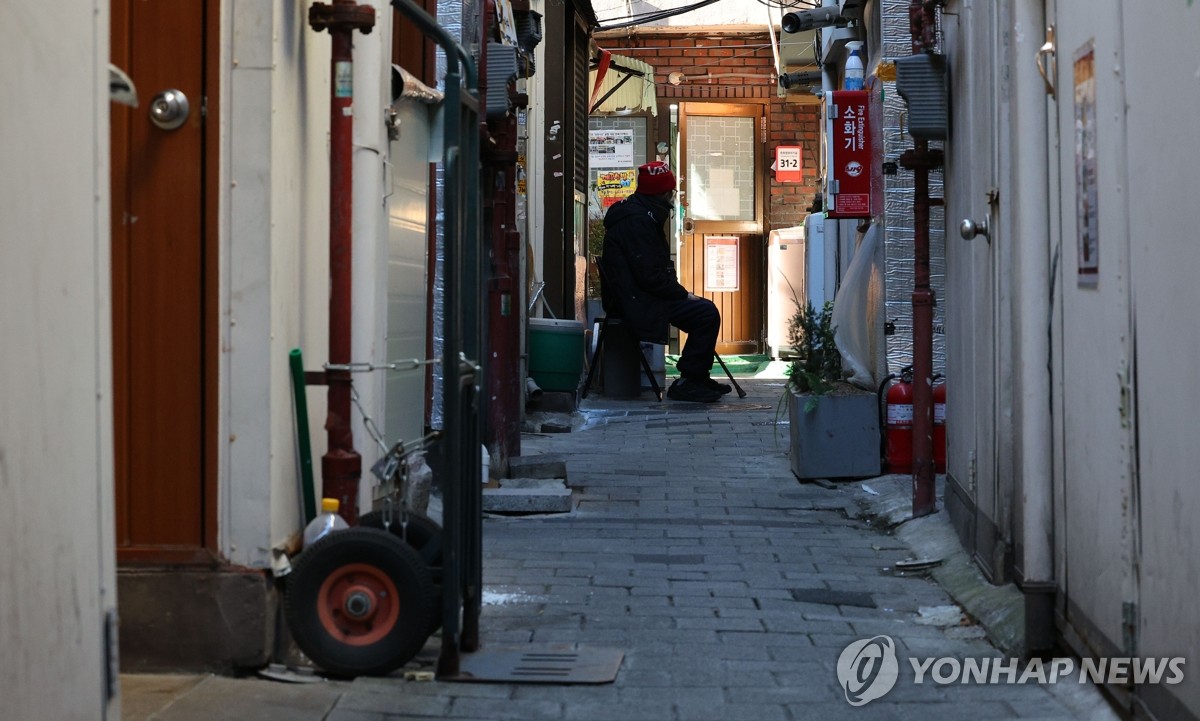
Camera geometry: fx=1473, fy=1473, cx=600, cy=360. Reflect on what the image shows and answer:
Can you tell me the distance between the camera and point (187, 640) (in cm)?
447

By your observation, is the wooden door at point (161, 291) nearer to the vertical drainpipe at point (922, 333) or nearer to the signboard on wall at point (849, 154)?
the vertical drainpipe at point (922, 333)

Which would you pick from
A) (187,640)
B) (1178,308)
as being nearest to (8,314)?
(187,640)

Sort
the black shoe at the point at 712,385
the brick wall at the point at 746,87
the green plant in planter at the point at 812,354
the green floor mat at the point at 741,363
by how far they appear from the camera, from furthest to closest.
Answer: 1. the brick wall at the point at 746,87
2. the green floor mat at the point at 741,363
3. the black shoe at the point at 712,385
4. the green plant in planter at the point at 812,354

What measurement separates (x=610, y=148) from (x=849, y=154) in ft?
31.3

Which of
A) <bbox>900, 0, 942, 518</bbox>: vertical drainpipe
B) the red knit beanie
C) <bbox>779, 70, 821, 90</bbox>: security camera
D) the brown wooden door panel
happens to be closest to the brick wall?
the brown wooden door panel

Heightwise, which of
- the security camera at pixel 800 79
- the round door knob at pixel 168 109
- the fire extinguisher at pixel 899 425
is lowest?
the fire extinguisher at pixel 899 425

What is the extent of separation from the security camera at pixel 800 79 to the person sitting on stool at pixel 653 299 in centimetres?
379

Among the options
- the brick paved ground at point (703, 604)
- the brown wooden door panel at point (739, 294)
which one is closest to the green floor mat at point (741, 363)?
the brown wooden door panel at point (739, 294)

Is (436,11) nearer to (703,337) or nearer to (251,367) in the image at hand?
(251,367)

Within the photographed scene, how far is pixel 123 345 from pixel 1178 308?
2946 millimetres

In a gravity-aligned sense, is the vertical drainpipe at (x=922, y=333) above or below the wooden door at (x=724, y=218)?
below

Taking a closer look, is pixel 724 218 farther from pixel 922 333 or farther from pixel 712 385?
pixel 922 333

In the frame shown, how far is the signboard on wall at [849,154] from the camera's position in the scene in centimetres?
986

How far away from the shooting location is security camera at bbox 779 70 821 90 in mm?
16672
